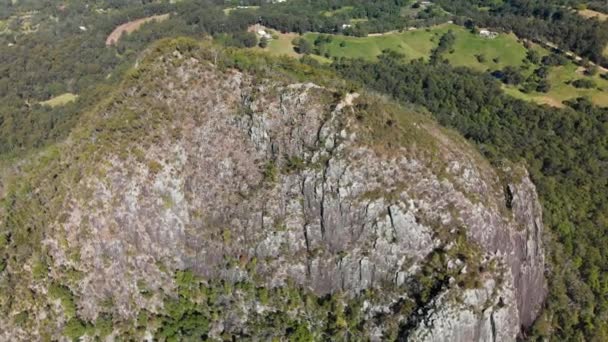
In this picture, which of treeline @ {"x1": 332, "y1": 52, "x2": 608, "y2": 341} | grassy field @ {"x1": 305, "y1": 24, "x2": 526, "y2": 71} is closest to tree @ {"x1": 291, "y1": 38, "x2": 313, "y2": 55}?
grassy field @ {"x1": 305, "y1": 24, "x2": 526, "y2": 71}

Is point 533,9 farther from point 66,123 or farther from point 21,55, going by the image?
point 21,55

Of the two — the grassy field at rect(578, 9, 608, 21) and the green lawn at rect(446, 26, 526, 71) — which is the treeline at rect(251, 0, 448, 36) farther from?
the grassy field at rect(578, 9, 608, 21)

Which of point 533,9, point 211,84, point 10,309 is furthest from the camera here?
point 533,9

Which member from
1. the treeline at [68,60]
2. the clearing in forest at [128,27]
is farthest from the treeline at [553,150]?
the clearing in forest at [128,27]

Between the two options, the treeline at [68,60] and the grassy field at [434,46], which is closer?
the treeline at [68,60]

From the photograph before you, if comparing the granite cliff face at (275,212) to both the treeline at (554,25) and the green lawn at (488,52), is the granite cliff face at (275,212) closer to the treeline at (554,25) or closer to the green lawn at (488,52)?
the green lawn at (488,52)

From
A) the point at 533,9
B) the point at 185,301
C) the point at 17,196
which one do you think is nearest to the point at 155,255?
the point at 185,301
